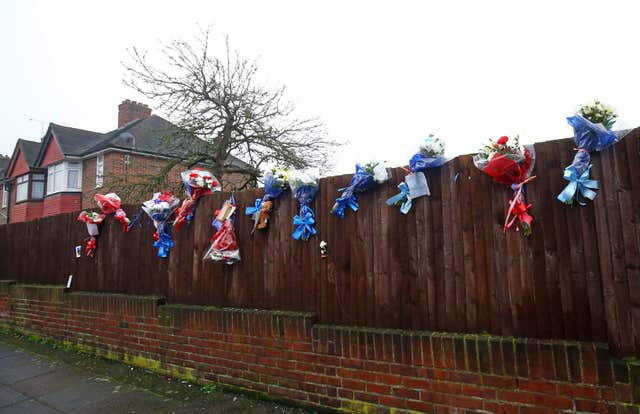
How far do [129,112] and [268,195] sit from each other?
25755 mm

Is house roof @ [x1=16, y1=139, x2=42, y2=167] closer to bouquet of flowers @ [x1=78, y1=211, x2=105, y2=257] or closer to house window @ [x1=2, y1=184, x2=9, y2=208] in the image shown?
house window @ [x1=2, y1=184, x2=9, y2=208]

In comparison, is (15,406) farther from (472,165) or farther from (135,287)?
(472,165)

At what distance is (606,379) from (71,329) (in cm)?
678

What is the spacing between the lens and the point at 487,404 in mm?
2734

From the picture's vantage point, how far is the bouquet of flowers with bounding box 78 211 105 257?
5867mm

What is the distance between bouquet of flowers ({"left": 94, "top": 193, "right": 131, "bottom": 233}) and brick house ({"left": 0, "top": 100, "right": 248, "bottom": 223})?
1250 cm

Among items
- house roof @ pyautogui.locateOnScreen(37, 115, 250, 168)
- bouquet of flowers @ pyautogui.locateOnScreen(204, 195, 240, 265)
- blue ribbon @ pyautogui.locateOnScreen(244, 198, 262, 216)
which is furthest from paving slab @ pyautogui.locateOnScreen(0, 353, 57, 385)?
house roof @ pyautogui.locateOnScreen(37, 115, 250, 168)

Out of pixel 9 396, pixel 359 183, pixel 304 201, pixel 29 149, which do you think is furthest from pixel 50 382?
pixel 29 149

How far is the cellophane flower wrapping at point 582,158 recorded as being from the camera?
2459 mm

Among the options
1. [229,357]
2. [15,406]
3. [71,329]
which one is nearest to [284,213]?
[229,357]

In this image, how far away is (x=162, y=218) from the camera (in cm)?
499

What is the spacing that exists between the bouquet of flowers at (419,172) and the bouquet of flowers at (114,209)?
3937 mm

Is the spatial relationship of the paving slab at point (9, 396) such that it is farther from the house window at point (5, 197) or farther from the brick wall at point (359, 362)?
the house window at point (5, 197)

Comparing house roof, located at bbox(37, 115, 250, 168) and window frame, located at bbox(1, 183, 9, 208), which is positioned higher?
house roof, located at bbox(37, 115, 250, 168)
